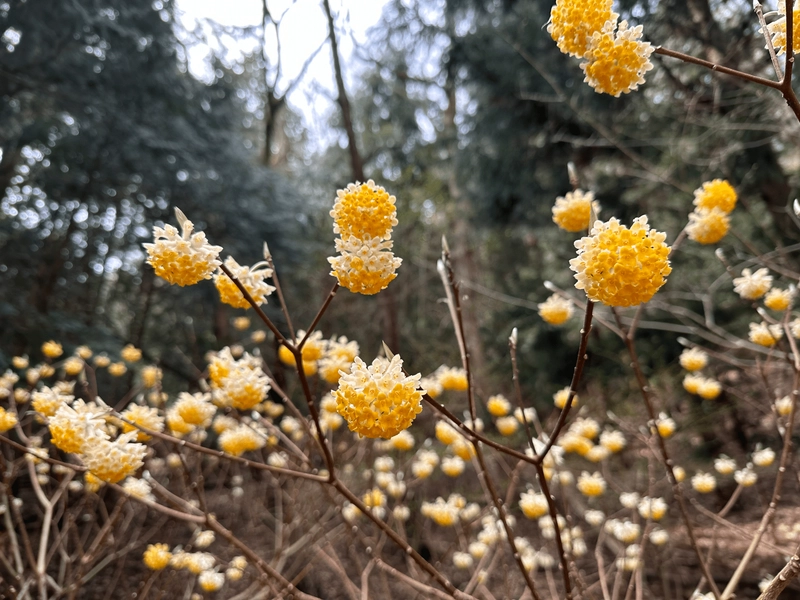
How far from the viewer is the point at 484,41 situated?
491cm

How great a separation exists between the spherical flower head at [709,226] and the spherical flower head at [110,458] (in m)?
1.76

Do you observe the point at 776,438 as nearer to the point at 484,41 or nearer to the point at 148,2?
the point at 484,41

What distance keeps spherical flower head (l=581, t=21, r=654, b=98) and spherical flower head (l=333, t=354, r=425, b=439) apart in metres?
0.73

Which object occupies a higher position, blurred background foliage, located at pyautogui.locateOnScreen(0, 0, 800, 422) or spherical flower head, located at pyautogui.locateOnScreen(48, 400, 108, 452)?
blurred background foliage, located at pyautogui.locateOnScreen(0, 0, 800, 422)

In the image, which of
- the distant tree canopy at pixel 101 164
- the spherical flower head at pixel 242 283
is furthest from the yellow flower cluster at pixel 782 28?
the distant tree canopy at pixel 101 164

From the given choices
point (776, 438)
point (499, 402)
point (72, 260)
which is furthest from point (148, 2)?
point (776, 438)

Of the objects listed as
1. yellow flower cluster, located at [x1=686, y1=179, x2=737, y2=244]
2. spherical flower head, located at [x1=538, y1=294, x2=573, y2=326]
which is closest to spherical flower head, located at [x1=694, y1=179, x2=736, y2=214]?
yellow flower cluster, located at [x1=686, y1=179, x2=737, y2=244]

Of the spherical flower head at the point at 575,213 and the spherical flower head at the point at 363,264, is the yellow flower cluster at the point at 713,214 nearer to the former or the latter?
the spherical flower head at the point at 575,213

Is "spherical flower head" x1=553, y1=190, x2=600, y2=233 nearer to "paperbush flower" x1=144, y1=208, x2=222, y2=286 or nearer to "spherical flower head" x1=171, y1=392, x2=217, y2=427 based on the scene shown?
"paperbush flower" x1=144, y1=208, x2=222, y2=286

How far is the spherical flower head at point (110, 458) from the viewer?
1.08 meters

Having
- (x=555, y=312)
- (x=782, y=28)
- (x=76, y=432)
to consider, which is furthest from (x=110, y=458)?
(x=782, y=28)

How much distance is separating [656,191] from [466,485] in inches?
152

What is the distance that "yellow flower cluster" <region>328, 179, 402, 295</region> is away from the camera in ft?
3.12

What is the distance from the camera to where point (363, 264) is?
955 millimetres
